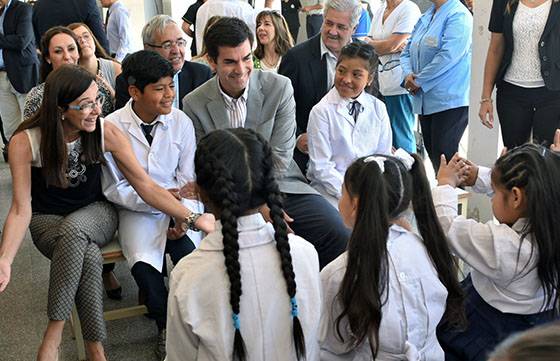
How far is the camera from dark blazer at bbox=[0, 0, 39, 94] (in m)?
4.41

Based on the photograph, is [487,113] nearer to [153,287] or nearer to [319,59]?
[319,59]

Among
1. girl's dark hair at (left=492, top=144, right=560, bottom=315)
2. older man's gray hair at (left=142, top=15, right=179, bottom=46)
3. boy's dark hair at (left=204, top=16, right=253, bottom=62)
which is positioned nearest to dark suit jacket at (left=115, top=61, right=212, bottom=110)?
older man's gray hair at (left=142, top=15, right=179, bottom=46)

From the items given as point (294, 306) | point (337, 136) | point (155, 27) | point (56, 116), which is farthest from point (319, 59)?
point (294, 306)

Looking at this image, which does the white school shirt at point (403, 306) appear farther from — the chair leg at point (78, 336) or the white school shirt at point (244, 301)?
the chair leg at point (78, 336)

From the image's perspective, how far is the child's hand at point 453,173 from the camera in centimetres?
199

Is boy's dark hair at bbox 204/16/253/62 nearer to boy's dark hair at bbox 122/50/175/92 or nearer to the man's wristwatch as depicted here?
boy's dark hair at bbox 122/50/175/92

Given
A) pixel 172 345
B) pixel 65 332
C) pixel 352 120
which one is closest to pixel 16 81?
pixel 65 332

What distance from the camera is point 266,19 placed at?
4.00 metres

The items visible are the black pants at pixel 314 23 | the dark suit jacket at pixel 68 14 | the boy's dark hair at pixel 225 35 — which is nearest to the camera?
the boy's dark hair at pixel 225 35

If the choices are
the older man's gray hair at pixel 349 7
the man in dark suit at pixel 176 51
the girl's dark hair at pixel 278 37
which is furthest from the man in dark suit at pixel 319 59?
the girl's dark hair at pixel 278 37

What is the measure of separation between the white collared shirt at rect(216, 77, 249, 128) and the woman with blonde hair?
1.36 meters

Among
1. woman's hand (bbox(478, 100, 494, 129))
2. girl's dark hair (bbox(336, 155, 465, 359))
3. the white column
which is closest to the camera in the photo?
girl's dark hair (bbox(336, 155, 465, 359))

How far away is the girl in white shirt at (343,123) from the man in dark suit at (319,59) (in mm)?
245

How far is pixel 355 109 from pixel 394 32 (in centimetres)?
166
